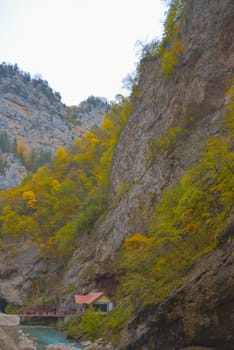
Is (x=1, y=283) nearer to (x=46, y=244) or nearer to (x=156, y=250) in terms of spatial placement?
(x=46, y=244)

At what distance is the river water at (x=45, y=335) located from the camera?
25.8 m

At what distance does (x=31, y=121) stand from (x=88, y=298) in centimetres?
8785

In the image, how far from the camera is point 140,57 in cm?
4200

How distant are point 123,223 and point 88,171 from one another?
99.5ft

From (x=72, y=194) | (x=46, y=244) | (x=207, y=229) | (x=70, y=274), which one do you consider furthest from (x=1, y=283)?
(x=207, y=229)

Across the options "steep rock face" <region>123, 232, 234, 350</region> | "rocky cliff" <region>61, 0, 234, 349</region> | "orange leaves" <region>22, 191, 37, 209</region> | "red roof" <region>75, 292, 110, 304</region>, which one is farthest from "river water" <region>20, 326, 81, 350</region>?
"orange leaves" <region>22, 191, 37, 209</region>

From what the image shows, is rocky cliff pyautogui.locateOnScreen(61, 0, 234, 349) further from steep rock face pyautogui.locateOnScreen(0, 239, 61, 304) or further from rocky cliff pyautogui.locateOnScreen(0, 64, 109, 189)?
rocky cliff pyautogui.locateOnScreen(0, 64, 109, 189)

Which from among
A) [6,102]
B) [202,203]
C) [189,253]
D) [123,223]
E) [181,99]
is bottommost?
[189,253]

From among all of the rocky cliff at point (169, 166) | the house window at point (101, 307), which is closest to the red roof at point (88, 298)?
the house window at point (101, 307)

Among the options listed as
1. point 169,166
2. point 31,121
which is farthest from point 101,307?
point 31,121

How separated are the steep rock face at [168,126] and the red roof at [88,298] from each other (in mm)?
1679

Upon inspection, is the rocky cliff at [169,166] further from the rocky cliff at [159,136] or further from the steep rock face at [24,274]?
the steep rock face at [24,274]

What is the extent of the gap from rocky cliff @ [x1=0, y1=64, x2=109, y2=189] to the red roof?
57750 millimetres

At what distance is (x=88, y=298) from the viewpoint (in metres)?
31.6
